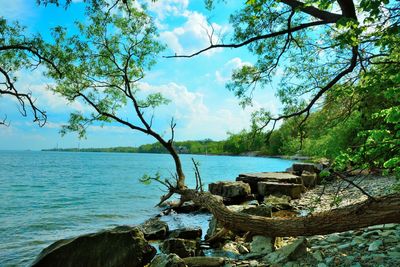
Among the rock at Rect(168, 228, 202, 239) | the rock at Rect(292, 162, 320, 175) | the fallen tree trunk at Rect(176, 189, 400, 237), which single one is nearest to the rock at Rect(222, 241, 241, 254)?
the fallen tree trunk at Rect(176, 189, 400, 237)

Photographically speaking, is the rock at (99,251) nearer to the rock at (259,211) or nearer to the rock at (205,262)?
the rock at (205,262)

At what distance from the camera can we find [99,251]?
761cm

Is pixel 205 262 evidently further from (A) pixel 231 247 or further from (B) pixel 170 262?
(A) pixel 231 247

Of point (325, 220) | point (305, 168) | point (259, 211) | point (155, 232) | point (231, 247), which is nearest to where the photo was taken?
point (325, 220)

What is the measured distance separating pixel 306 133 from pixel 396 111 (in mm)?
5362

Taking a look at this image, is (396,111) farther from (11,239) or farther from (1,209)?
(1,209)

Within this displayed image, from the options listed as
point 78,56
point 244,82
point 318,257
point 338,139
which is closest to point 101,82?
point 78,56

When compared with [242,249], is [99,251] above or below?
above

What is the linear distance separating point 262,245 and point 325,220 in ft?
6.91

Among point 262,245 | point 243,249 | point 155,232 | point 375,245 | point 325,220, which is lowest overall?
point 155,232

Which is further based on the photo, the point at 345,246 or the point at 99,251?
the point at 99,251

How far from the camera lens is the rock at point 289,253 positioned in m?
7.08

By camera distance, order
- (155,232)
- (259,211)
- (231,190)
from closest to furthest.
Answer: (259,211), (155,232), (231,190)

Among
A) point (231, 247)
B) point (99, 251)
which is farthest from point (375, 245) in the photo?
point (99, 251)
